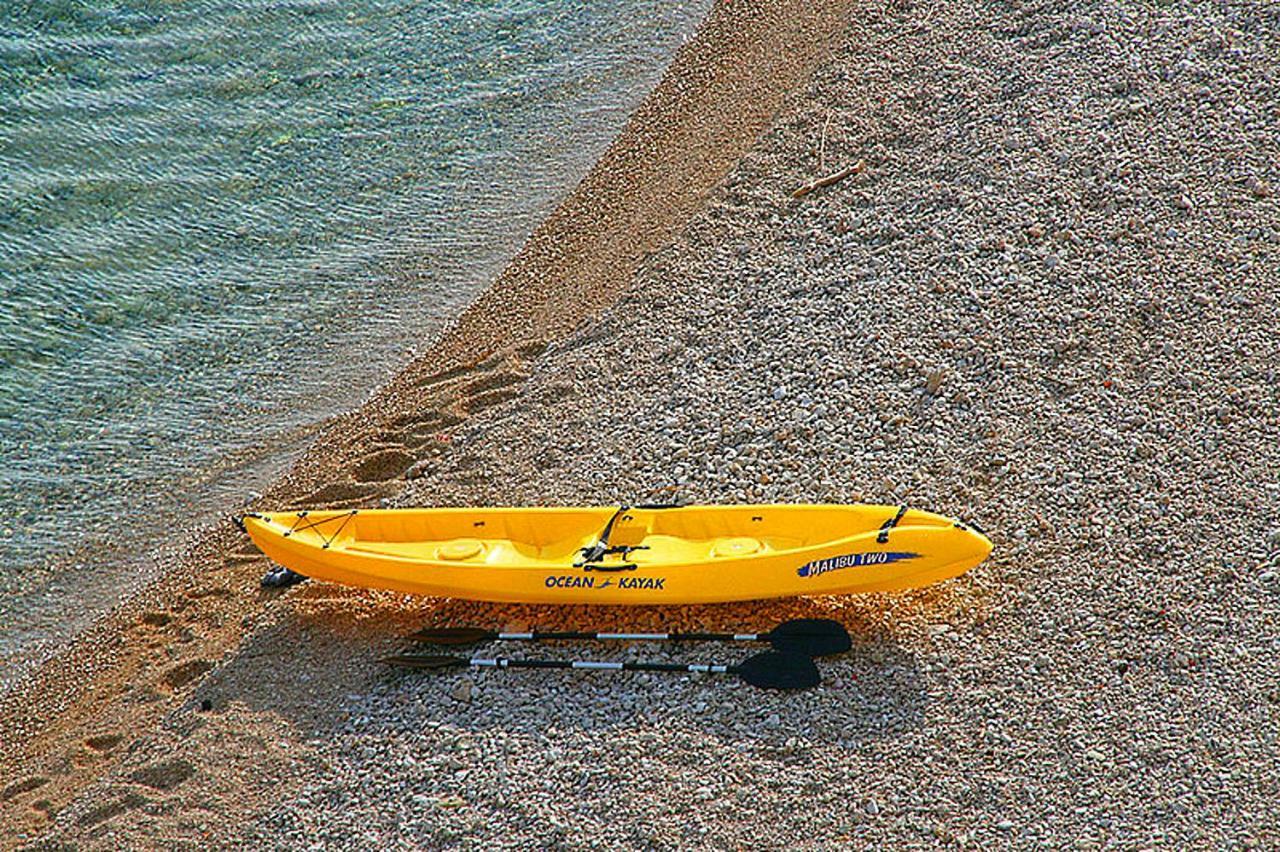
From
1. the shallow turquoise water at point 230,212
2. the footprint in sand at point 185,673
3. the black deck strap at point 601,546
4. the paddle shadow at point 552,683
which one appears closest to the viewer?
the paddle shadow at point 552,683

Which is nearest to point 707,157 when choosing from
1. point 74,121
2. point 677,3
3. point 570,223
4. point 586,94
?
point 570,223

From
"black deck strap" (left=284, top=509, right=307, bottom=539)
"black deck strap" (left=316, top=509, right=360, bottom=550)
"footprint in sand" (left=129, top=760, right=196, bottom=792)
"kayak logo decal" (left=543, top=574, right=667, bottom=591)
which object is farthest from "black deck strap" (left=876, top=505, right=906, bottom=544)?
"footprint in sand" (left=129, top=760, right=196, bottom=792)

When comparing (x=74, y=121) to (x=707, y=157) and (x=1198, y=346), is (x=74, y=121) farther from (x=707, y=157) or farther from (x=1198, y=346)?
(x=1198, y=346)

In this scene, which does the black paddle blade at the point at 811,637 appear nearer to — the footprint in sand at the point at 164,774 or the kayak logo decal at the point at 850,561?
the kayak logo decal at the point at 850,561

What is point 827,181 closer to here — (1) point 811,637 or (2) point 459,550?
(2) point 459,550

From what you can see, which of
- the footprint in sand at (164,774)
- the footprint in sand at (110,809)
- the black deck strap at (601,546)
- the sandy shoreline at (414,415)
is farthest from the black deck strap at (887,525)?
the footprint in sand at (110,809)

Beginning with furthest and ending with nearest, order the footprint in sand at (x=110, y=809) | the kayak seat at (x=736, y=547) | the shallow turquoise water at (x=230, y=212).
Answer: the shallow turquoise water at (x=230, y=212)
the kayak seat at (x=736, y=547)
the footprint in sand at (x=110, y=809)

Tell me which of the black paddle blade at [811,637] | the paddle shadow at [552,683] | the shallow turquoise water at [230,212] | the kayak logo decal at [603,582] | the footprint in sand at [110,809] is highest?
the shallow turquoise water at [230,212]

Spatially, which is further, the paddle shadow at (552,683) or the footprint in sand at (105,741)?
the footprint in sand at (105,741)
